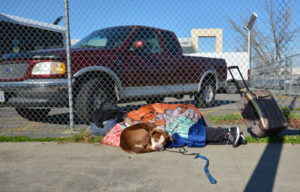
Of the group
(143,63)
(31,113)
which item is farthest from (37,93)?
(143,63)

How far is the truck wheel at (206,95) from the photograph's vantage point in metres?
7.44

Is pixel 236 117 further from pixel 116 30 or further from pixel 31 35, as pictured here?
pixel 31 35

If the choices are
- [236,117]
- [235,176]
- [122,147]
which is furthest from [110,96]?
[235,176]

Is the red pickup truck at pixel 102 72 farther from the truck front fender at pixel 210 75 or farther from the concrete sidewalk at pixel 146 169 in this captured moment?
the concrete sidewalk at pixel 146 169

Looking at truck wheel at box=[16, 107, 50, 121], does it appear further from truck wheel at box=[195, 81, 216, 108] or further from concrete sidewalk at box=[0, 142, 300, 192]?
truck wheel at box=[195, 81, 216, 108]

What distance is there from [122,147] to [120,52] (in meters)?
2.38

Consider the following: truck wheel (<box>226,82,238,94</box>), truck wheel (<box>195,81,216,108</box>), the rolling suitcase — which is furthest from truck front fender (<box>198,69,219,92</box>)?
truck wheel (<box>226,82,238,94</box>)

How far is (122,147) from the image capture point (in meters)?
3.40

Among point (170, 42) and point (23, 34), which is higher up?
point (23, 34)

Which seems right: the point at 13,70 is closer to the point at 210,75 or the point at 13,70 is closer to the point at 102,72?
the point at 102,72

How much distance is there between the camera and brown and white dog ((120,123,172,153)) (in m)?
3.26

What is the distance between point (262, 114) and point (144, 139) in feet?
4.82

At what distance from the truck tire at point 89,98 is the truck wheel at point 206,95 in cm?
329

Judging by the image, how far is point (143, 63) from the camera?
561 cm
